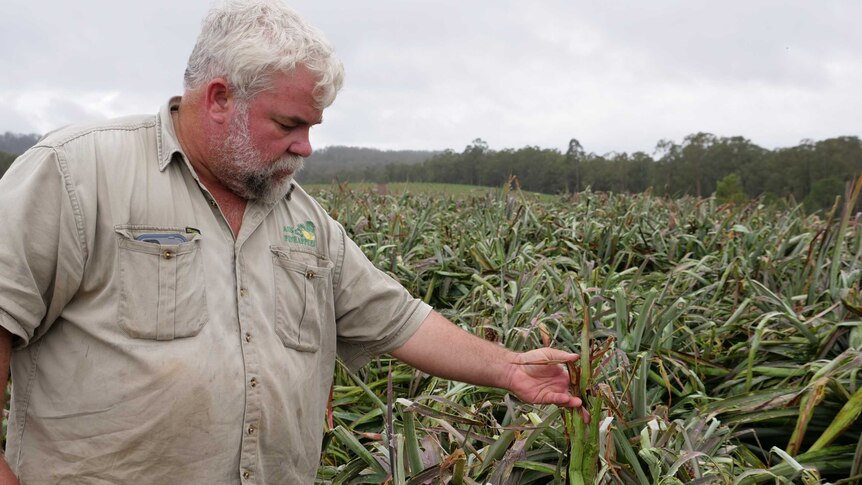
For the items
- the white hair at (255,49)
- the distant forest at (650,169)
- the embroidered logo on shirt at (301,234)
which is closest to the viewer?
the white hair at (255,49)

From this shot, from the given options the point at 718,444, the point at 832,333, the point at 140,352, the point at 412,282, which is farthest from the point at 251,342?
the point at 412,282

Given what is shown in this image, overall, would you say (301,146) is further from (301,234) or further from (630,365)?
(630,365)

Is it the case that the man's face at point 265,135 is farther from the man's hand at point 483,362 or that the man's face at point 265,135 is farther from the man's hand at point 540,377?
the man's hand at point 540,377

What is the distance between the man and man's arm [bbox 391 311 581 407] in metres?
0.01

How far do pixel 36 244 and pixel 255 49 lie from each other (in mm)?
676

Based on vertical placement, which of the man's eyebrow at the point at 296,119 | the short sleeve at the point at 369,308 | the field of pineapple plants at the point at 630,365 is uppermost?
the man's eyebrow at the point at 296,119

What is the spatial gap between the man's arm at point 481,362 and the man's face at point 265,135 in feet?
2.28

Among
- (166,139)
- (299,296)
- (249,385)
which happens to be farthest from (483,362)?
(166,139)

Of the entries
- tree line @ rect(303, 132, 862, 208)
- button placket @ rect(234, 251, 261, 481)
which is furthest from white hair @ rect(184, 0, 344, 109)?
tree line @ rect(303, 132, 862, 208)

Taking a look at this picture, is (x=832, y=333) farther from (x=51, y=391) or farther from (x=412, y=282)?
(x=51, y=391)

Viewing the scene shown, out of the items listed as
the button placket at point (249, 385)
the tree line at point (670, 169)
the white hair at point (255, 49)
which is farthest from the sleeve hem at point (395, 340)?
the tree line at point (670, 169)

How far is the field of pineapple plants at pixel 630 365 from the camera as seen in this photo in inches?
83.5

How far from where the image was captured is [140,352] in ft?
5.63

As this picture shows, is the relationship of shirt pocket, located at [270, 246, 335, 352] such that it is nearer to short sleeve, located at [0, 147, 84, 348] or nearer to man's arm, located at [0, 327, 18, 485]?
short sleeve, located at [0, 147, 84, 348]
